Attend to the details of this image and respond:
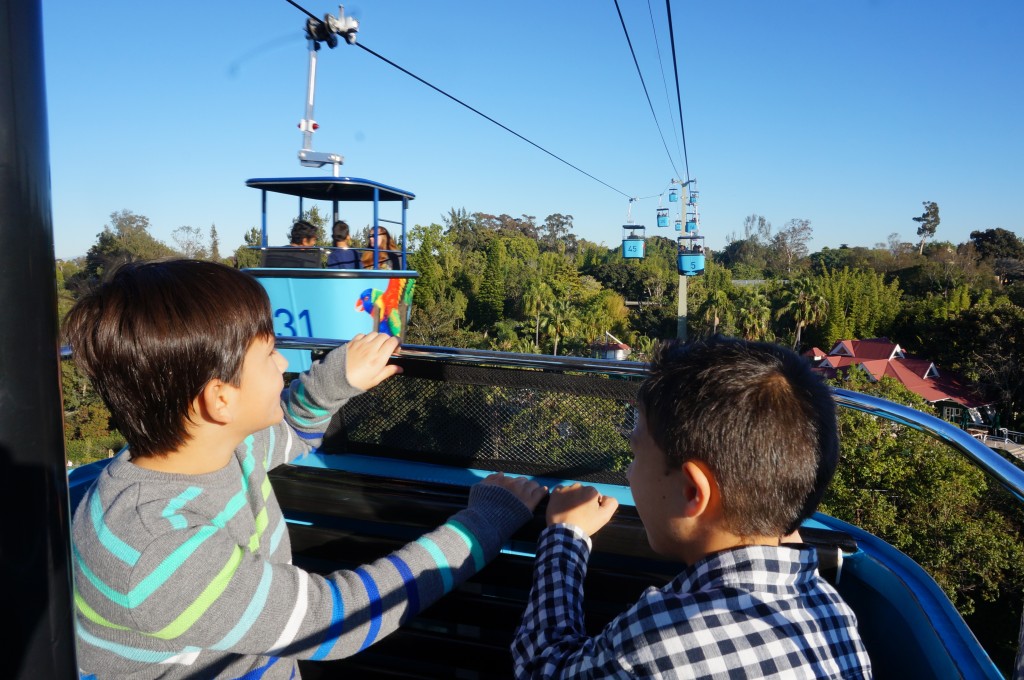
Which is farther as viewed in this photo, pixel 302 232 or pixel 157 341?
pixel 302 232

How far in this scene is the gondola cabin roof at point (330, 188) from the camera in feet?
31.3

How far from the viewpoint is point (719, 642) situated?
0.93 m

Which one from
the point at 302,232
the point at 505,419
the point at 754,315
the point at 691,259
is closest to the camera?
the point at 505,419

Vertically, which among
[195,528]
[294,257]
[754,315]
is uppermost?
[294,257]

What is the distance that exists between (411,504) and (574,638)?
684 mm

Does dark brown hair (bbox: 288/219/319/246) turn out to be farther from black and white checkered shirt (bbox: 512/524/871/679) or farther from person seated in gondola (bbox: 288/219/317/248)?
black and white checkered shirt (bbox: 512/524/871/679)

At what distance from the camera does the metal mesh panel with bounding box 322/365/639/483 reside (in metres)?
2.21

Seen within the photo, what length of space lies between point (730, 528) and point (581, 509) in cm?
43

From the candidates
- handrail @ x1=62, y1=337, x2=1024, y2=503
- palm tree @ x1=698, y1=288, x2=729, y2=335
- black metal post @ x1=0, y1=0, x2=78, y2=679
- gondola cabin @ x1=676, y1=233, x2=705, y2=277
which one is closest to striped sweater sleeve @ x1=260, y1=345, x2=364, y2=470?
handrail @ x1=62, y1=337, x2=1024, y2=503

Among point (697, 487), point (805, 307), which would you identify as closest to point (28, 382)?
point (697, 487)

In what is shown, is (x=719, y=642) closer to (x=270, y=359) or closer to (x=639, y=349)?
(x=270, y=359)

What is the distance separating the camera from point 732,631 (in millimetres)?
936

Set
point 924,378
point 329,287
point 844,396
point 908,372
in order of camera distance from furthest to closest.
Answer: point 924,378 → point 908,372 → point 329,287 → point 844,396

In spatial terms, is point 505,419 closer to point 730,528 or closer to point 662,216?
point 730,528
